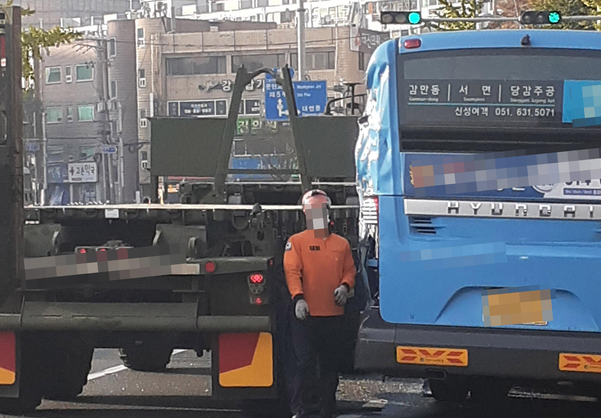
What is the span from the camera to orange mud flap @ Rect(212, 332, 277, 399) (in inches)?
315

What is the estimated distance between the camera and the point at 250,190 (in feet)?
37.6

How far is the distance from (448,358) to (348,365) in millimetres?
1473

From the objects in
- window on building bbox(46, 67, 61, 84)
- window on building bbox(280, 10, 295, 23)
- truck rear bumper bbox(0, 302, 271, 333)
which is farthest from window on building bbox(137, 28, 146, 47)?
truck rear bumper bbox(0, 302, 271, 333)

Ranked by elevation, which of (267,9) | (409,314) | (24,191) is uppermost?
(267,9)

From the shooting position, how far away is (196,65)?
8719 centimetres

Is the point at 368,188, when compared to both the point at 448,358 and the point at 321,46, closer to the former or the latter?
the point at 448,358

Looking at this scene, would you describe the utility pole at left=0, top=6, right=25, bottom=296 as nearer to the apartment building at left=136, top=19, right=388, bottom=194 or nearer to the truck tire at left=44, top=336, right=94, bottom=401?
the truck tire at left=44, top=336, right=94, bottom=401

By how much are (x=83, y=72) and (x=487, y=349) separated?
9119 cm

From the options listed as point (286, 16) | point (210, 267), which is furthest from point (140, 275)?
point (286, 16)

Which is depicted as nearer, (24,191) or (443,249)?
(443,249)

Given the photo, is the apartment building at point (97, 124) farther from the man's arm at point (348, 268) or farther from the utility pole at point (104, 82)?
the man's arm at point (348, 268)

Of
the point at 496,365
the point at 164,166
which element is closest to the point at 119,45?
the point at 164,166

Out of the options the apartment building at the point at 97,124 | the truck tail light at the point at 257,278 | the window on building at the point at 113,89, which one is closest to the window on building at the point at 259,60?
the apartment building at the point at 97,124

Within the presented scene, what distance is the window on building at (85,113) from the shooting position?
93.4m
